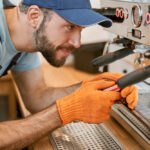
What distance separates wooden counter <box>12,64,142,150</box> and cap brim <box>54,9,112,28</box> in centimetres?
41

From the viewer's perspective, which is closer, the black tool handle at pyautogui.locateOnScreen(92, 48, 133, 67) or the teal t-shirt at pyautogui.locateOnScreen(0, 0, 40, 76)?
the black tool handle at pyautogui.locateOnScreen(92, 48, 133, 67)

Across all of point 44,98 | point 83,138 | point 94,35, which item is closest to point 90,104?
point 83,138

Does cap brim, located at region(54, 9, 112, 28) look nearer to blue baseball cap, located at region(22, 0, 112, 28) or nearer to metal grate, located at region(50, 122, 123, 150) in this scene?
blue baseball cap, located at region(22, 0, 112, 28)

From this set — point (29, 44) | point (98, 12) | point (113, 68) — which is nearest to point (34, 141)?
point (29, 44)

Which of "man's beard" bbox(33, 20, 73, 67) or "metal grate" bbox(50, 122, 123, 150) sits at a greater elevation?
"man's beard" bbox(33, 20, 73, 67)

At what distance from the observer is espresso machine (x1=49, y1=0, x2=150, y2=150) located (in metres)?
0.71

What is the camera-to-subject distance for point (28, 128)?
802mm

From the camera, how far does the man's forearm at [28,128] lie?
77cm

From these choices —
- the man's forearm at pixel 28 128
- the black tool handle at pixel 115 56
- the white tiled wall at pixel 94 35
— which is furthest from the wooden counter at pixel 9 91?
the black tool handle at pixel 115 56

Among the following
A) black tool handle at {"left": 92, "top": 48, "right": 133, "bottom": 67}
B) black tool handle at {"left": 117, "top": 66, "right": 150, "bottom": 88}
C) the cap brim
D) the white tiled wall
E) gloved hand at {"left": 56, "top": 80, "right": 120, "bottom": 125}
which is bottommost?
the white tiled wall

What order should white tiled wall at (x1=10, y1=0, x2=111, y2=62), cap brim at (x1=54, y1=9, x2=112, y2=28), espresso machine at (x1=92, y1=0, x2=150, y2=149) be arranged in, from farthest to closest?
white tiled wall at (x1=10, y1=0, x2=111, y2=62) < cap brim at (x1=54, y1=9, x2=112, y2=28) < espresso machine at (x1=92, y1=0, x2=150, y2=149)

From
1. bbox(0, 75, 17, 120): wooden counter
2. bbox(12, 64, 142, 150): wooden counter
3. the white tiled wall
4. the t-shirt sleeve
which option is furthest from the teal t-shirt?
the white tiled wall

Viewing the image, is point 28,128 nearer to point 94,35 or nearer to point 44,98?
point 44,98

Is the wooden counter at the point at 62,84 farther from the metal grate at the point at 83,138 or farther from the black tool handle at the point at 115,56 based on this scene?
the black tool handle at the point at 115,56
